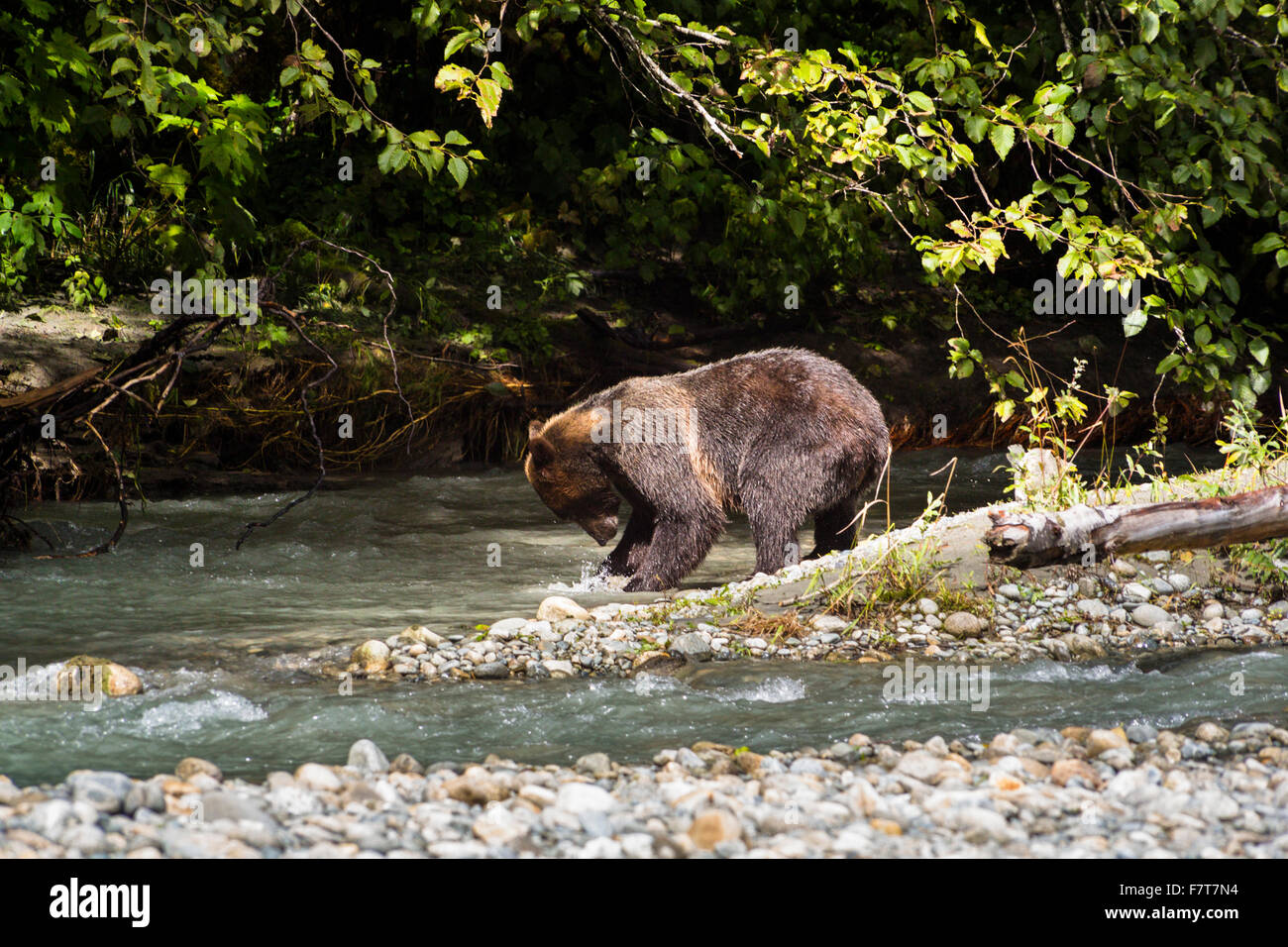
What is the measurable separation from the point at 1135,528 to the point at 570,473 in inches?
138

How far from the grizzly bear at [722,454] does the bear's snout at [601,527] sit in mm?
270

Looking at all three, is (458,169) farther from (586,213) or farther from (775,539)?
(586,213)

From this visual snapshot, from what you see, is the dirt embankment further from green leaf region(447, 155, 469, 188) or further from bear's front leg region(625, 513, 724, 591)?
bear's front leg region(625, 513, 724, 591)

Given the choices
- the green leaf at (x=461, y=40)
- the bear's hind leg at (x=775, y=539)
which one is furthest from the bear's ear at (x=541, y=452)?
the green leaf at (x=461, y=40)

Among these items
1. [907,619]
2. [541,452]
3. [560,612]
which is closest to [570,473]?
[541,452]

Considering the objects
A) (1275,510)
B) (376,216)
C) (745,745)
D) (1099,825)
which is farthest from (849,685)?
(376,216)

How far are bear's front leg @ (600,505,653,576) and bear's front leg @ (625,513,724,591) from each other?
0.90 feet

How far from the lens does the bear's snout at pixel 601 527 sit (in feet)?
26.9

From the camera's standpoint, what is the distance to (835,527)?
786 cm

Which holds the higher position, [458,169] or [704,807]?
[458,169]

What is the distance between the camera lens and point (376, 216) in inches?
529

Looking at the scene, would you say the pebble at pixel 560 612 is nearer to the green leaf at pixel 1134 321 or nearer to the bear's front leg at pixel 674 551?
the bear's front leg at pixel 674 551

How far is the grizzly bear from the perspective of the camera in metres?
7.40

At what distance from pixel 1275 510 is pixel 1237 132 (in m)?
2.98
